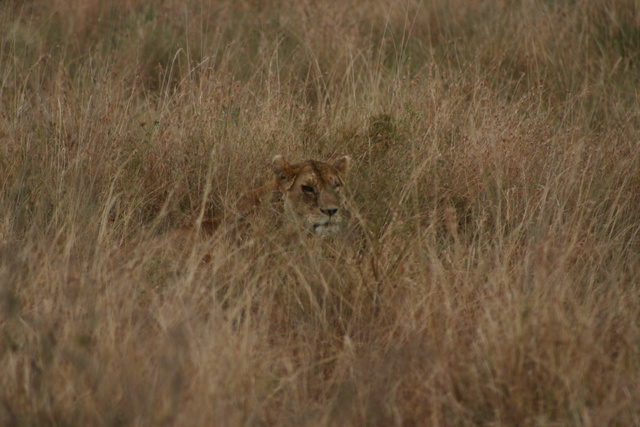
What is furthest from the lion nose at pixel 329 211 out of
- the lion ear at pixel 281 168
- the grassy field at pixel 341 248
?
the lion ear at pixel 281 168

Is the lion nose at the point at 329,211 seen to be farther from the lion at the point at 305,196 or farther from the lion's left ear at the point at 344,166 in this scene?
the lion's left ear at the point at 344,166

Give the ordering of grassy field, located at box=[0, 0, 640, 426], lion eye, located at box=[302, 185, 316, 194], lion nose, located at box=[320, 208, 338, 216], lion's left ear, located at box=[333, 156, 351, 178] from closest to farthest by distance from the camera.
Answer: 1. grassy field, located at box=[0, 0, 640, 426]
2. lion nose, located at box=[320, 208, 338, 216]
3. lion eye, located at box=[302, 185, 316, 194]
4. lion's left ear, located at box=[333, 156, 351, 178]

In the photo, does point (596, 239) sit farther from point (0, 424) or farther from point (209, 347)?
point (0, 424)

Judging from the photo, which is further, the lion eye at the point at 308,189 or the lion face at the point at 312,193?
the lion eye at the point at 308,189

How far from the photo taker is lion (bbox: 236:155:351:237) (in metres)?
5.43

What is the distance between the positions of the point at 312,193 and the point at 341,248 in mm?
812

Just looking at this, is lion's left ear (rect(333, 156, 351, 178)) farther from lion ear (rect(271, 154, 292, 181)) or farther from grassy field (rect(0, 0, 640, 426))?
lion ear (rect(271, 154, 292, 181))

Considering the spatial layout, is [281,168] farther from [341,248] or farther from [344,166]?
[341,248]

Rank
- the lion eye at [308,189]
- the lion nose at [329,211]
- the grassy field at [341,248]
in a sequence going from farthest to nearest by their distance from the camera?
the lion eye at [308,189], the lion nose at [329,211], the grassy field at [341,248]

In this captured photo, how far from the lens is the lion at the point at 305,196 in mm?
5434

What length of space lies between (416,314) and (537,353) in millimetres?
841

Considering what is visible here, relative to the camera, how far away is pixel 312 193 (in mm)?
5539

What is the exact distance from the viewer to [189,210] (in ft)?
19.2

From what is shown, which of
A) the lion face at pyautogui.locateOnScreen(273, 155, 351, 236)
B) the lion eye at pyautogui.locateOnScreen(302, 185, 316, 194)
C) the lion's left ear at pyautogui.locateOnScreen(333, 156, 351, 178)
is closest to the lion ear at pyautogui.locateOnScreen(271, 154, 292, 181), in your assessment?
the lion face at pyautogui.locateOnScreen(273, 155, 351, 236)
